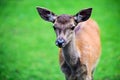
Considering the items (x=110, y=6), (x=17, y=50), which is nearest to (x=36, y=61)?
(x=17, y=50)

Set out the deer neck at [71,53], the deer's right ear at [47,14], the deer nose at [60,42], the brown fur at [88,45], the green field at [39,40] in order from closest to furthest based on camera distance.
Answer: the deer nose at [60,42], the deer neck at [71,53], the deer's right ear at [47,14], the brown fur at [88,45], the green field at [39,40]

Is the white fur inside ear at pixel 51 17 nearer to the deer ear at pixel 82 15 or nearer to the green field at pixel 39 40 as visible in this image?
the deer ear at pixel 82 15

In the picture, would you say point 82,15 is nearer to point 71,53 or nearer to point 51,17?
point 51,17

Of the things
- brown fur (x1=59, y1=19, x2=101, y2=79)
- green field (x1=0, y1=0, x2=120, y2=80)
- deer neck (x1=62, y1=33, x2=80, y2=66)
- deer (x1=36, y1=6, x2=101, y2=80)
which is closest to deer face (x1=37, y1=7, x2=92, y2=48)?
deer (x1=36, y1=6, x2=101, y2=80)

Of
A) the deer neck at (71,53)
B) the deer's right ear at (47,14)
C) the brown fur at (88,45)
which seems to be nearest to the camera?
the deer neck at (71,53)

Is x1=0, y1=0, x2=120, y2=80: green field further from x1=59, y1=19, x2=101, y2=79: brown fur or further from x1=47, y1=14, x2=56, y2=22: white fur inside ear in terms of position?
x1=47, y1=14, x2=56, y2=22: white fur inside ear

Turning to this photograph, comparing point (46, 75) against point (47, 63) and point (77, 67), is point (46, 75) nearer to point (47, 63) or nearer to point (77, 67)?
point (47, 63)

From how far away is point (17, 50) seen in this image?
14000mm

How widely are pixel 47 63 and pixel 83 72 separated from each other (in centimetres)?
404

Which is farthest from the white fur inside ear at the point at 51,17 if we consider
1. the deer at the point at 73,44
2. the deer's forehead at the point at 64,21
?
Answer: the deer's forehead at the point at 64,21

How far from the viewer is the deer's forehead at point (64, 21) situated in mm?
8224

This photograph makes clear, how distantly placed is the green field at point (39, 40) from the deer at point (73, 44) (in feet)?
5.63

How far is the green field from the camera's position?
460 inches

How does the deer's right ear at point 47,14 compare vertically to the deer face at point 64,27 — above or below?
above
